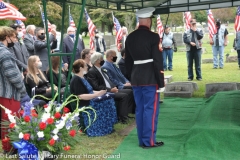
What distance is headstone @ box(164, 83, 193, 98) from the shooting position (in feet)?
32.8

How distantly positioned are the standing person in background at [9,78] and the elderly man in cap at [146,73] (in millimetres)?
1685

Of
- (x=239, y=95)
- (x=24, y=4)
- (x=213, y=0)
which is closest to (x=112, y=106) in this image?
(x=239, y=95)

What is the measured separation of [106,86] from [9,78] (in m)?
2.23

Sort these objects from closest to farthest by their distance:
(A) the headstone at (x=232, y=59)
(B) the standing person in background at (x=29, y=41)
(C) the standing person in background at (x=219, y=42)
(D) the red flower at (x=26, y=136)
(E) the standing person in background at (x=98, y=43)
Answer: (D) the red flower at (x=26, y=136)
(B) the standing person in background at (x=29, y=41)
(C) the standing person in background at (x=219, y=42)
(E) the standing person in background at (x=98, y=43)
(A) the headstone at (x=232, y=59)

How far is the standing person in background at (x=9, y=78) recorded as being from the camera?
5.55 meters

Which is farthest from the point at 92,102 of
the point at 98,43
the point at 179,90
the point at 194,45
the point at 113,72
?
A: the point at 98,43

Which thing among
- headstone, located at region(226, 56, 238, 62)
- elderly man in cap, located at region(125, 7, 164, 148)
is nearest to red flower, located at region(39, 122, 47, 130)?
elderly man in cap, located at region(125, 7, 164, 148)

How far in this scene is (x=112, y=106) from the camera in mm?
6754

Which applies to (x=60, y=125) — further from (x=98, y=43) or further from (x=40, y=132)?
(x=98, y=43)

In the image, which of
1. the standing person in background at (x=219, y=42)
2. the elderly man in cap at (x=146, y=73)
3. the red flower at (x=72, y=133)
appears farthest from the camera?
the standing person in background at (x=219, y=42)

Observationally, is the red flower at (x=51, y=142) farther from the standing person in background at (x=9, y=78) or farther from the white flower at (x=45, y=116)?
the standing person in background at (x=9, y=78)

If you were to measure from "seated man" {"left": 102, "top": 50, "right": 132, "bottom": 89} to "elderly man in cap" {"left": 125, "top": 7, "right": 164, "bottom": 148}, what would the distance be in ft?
7.43

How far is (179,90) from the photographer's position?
33.6 feet

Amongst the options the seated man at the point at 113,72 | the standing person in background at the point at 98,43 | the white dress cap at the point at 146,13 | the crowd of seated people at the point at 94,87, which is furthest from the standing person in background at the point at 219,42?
the white dress cap at the point at 146,13
